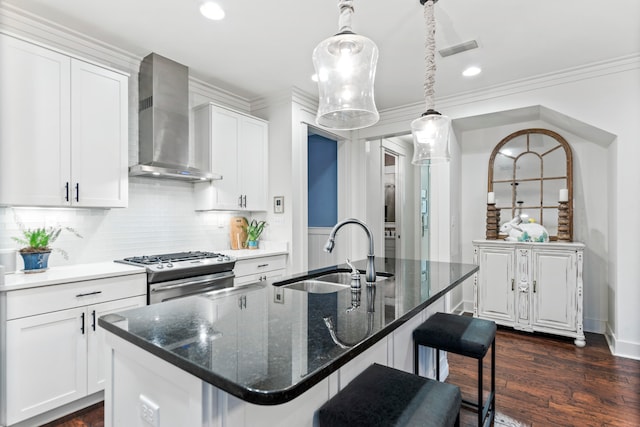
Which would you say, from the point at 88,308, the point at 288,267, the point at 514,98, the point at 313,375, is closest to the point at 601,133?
the point at 514,98

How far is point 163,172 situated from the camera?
2.78m

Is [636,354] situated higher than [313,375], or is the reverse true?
[313,375]

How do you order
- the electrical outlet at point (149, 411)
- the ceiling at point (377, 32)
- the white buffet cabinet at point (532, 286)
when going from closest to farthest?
the electrical outlet at point (149, 411), the ceiling at point (377, 32), the white buffet cabinet at point (532, 286)

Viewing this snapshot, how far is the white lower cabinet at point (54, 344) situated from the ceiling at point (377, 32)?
75.0 inches

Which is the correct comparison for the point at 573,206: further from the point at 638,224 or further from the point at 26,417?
the point at 26,417

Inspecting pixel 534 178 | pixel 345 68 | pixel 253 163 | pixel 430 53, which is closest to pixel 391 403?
pixel 345 68

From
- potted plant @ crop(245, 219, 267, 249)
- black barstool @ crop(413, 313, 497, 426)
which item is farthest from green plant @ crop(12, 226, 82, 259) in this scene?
black barstool @ crop(413, 313, 497, 426)

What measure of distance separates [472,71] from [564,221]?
1.90 meters

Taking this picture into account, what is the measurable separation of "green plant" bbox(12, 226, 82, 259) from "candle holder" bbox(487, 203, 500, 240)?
4.29 meters

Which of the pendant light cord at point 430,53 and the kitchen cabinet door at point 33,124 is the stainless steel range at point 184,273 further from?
the pendant light cord at point 430,53

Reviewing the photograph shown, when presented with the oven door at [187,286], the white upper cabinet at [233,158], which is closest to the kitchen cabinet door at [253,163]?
the white upper cabinet at [233,158]

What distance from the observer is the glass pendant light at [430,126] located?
6.02 ft

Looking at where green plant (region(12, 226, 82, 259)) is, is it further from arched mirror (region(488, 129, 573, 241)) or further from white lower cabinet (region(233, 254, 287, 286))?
arched mirror (region(488, 129, 573, 241))

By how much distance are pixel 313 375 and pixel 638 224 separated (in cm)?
359
